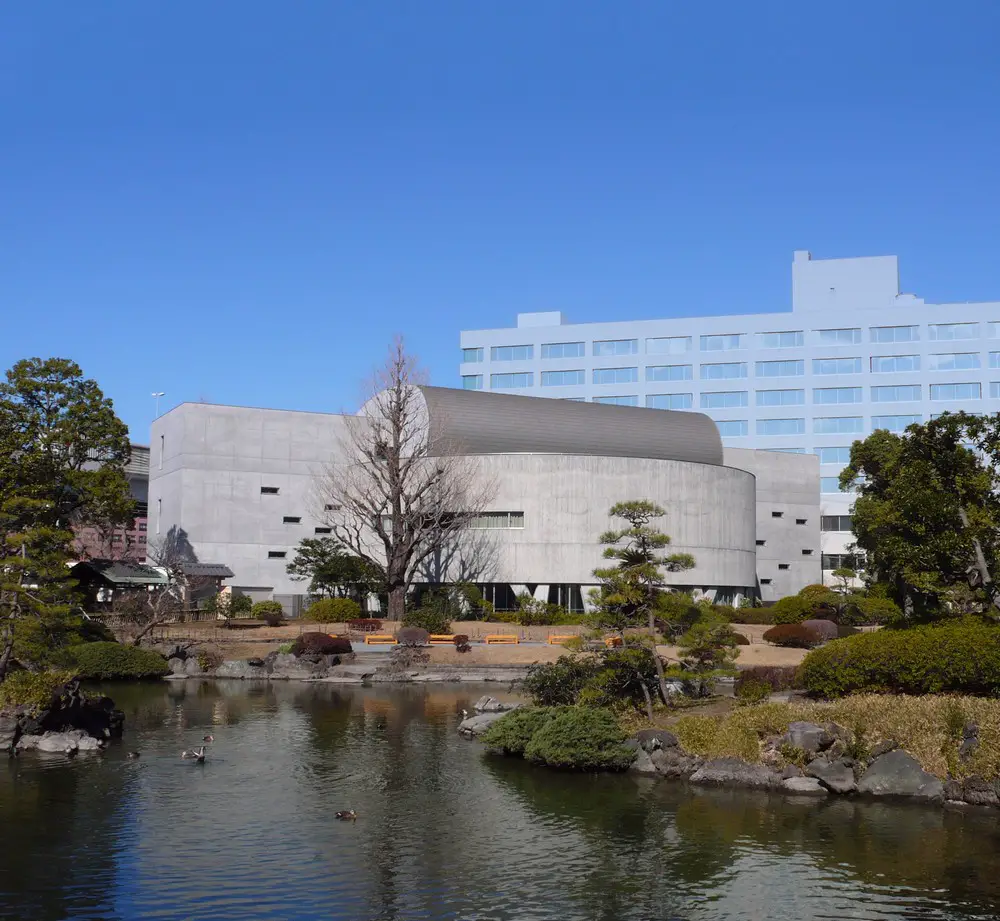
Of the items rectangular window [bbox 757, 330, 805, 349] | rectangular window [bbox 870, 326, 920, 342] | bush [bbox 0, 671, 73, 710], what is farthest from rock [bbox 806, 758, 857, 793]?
rectangular window [bbox 757, 330, 805, 349]

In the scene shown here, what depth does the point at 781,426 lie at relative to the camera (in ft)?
370

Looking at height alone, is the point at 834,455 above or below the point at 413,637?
above

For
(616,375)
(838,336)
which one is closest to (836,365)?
(838,336)

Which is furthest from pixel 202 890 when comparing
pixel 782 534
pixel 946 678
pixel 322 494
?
pixel 782 534

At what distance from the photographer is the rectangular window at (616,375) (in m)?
119

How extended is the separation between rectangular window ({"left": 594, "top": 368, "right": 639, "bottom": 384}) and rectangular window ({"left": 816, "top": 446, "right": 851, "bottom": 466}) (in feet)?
70.1

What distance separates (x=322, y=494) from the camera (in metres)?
72.1

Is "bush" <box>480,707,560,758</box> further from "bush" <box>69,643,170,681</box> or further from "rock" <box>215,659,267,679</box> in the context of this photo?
"bush" <box>69,643,170,681</box>

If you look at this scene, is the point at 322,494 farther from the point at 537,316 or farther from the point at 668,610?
the point at 537,316

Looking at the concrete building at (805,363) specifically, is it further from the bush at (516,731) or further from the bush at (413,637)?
the bush at (516,731)

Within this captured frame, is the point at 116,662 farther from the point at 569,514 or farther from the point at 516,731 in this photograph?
the point at 569,514

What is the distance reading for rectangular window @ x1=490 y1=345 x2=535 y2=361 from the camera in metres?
123

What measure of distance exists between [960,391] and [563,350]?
41858 mm

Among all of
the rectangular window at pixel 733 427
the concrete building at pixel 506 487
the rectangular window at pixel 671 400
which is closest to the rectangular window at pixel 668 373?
the rectangular window at pixel 671 400
